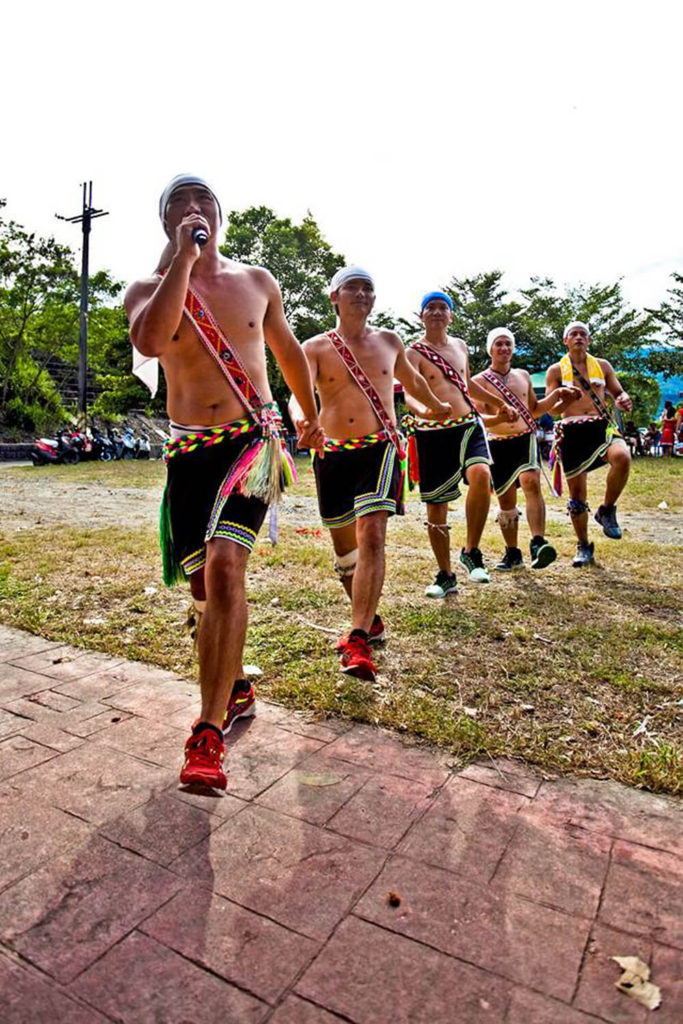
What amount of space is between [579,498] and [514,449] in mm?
728

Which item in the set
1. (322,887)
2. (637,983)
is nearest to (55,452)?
(322,887)

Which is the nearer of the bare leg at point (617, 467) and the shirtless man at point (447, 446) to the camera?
the shirtless man at point (447, 446)

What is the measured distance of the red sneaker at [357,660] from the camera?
321 cm

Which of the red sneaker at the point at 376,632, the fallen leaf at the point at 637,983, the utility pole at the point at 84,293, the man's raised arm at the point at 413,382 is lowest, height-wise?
the fallen leaf at the point at 637,983

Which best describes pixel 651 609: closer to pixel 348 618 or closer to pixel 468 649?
pixel 468 649

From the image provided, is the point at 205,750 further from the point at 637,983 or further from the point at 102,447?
the point at 102,447

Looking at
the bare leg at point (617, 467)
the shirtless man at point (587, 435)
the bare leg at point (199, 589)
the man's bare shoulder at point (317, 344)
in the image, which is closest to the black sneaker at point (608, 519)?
the shirtless man at point (587, 435)

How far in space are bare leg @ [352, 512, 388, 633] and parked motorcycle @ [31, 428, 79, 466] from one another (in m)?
20.3

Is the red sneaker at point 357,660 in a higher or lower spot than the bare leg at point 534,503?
lower

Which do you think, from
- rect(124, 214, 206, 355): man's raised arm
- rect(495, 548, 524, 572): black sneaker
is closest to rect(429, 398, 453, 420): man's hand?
rect(495, 548, 524, 572): black sneaker

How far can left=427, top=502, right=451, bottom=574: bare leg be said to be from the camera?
5051mm

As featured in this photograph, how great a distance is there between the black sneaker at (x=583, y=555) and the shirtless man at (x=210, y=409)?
3.78 metres

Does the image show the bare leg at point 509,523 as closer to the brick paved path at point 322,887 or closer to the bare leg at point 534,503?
the bare leg at point 534,503

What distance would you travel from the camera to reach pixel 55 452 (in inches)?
872
